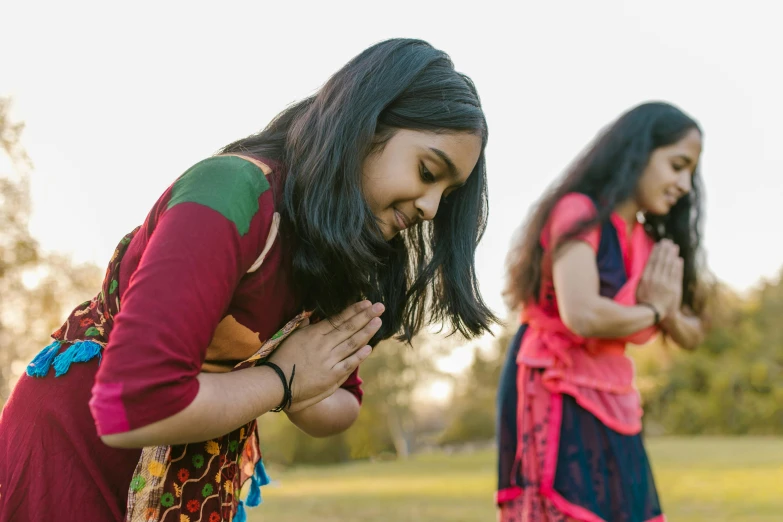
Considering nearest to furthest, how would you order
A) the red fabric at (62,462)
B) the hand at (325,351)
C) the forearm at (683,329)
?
the red fabric at (62,462) → the hand at (325,351) → the forearm at (683,329)

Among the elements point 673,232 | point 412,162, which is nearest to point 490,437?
point 673,232

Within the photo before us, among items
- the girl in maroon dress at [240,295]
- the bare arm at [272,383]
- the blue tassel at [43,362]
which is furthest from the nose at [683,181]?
the blue tassel at [43,362]

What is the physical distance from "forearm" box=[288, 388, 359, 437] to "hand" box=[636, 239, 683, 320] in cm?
145

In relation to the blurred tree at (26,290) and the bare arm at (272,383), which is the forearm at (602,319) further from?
the blurred tree at (26,290)

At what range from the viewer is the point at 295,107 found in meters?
1.93

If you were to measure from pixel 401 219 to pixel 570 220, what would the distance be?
4.62 feet

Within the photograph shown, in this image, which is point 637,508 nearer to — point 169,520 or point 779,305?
point 169,520

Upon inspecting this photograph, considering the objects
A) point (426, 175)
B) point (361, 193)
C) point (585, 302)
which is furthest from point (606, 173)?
point (361, 193)

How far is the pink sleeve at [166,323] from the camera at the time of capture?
4.13ft

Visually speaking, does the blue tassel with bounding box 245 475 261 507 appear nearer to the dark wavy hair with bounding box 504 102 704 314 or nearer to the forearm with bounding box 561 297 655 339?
the forearm with bounding box 561 297 655 339

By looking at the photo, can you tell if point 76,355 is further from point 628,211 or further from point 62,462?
point 628,211

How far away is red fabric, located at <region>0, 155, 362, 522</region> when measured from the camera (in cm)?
127

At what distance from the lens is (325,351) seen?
Answer: 1708mm

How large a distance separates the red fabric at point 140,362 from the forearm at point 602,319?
141 centimetres
